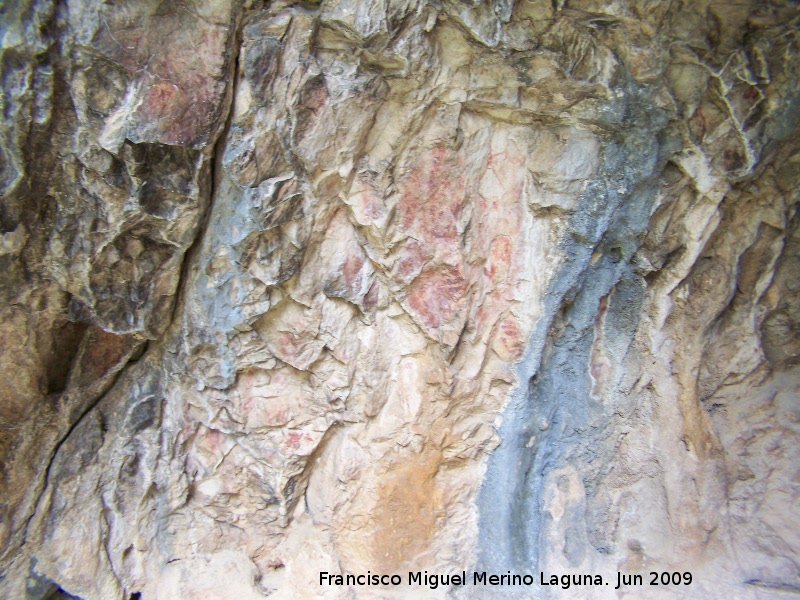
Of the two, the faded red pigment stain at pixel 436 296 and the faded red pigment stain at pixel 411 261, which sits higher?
the faded red pigment stain at pixel 411 261

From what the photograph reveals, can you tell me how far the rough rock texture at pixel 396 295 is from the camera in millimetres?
1851

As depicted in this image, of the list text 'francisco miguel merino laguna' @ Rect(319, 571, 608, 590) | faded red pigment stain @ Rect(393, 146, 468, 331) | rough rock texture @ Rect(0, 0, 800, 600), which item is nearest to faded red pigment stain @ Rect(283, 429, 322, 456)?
rough rock texture @ Rect(0, 0, 800, 600)

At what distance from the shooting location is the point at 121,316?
222 cm

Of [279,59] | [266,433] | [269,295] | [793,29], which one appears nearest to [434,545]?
[266,433]

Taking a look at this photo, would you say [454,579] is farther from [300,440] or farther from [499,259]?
[499,259]

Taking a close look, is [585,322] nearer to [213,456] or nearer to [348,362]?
[348,362]

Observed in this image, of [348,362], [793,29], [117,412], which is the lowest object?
[117,412]

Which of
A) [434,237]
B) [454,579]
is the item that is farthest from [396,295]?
[454,579]

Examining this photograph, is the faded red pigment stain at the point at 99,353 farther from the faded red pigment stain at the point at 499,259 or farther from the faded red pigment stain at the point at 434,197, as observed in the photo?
the faded red pigment stain at the point at 499,259

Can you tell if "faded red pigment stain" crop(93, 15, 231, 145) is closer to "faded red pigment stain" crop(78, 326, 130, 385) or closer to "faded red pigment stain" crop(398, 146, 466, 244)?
"faded red pigment stain" crop(398, 146, 466, 244)

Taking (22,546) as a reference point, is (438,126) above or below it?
above

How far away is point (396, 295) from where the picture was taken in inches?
86.7

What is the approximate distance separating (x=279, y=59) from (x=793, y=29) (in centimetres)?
152

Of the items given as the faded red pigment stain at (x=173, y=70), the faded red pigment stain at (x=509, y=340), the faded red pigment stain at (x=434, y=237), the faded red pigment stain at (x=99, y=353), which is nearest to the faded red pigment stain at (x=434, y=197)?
the faded red pigment stain at (x=434, y=237)
